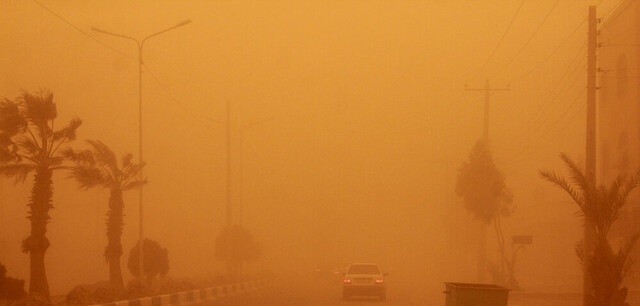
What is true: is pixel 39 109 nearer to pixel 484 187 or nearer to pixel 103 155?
pixel 103 155

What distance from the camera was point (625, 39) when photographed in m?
59.0

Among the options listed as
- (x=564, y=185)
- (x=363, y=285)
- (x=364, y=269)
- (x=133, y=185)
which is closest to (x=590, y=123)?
(x=564, y=185)

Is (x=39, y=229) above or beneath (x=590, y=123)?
beneath

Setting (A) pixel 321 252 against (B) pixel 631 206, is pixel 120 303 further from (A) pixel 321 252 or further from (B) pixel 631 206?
(A) pixel 321 252

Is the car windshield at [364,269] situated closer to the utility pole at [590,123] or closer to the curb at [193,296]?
the curb at [193,296]

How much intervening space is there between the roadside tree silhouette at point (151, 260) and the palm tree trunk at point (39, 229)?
10909 millimetres

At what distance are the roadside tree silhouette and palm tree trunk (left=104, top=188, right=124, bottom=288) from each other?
5.68 ft

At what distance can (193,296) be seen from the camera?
39344mm

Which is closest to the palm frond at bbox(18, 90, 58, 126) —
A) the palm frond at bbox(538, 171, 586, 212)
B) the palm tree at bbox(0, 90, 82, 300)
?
the palm tree at bbox(0, 90, 82, 300)

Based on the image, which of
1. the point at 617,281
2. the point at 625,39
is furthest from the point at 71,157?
the point at 625,39

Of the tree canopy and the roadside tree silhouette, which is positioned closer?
the roadside tree silhouette

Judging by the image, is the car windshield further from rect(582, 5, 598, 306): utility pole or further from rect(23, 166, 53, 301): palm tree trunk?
rect(582, 5, 598, 306): utility pole

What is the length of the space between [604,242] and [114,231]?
26.2 metres

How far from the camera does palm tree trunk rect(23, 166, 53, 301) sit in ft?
112
